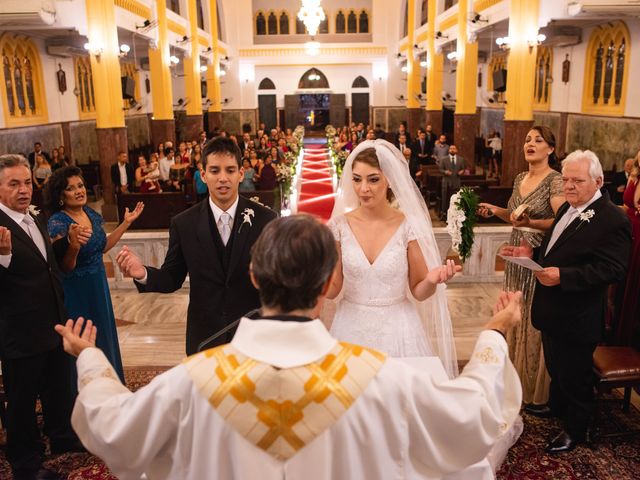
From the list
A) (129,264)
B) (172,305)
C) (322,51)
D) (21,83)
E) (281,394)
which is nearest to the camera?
(281,394)

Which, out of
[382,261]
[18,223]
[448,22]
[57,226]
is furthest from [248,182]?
[448,22]

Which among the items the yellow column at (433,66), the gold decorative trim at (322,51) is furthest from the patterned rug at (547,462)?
the gold decorative trim at (322,51)

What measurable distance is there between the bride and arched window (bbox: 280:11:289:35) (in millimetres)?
31001

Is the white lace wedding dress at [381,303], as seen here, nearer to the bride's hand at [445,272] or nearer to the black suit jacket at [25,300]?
the bride's hand at [445,272]

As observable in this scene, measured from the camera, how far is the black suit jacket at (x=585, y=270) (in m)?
3.42

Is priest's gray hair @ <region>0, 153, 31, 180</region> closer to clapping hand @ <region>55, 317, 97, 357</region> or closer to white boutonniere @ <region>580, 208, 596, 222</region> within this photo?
clapping hand @ <region>55, 317, 97, 357</region>

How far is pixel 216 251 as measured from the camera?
3.14m

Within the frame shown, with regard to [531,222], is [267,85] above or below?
above

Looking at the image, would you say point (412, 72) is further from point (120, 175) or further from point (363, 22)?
point (120, 175)

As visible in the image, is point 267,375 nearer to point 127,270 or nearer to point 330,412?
point 330,412

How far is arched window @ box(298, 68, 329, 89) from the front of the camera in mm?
33781

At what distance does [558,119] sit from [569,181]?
15197mm

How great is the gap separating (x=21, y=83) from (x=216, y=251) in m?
14.4

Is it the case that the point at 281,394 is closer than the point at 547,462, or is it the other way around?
the point at 281,394
